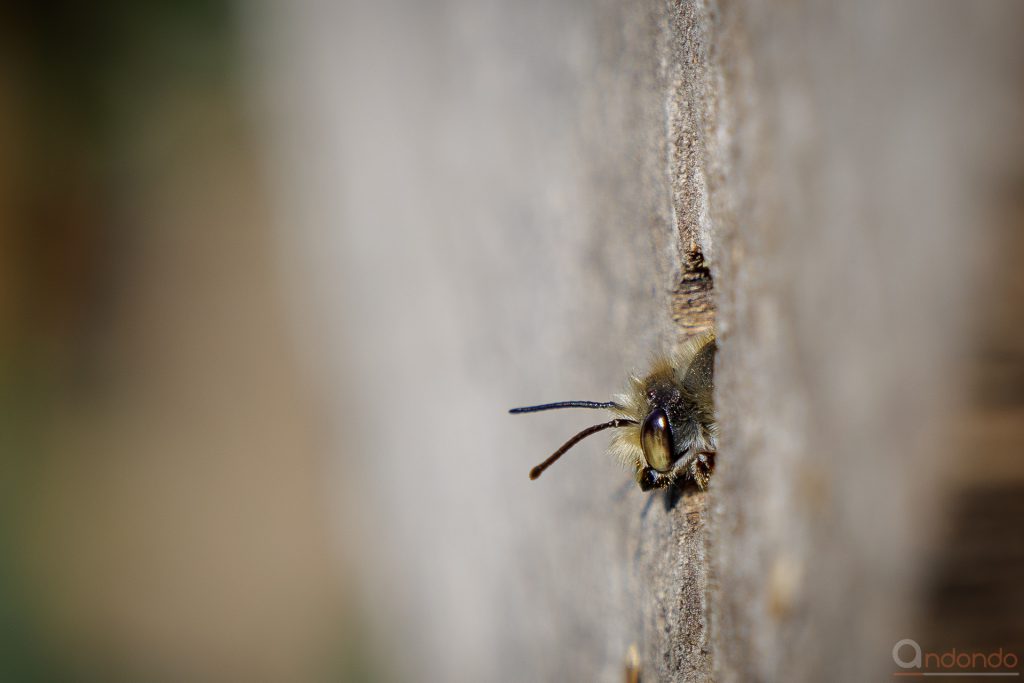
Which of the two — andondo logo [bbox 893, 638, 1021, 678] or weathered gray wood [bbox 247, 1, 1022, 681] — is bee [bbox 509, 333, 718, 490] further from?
andondo logo [bbox 893, 638, 1021, 678]

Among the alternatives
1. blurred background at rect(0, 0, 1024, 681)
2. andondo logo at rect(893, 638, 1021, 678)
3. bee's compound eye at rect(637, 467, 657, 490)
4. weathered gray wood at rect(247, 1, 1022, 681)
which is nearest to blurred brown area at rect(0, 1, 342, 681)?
blurred background at rect(0, 0, 1024, 681)

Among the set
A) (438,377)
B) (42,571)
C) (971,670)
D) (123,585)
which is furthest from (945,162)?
A: (42,571)

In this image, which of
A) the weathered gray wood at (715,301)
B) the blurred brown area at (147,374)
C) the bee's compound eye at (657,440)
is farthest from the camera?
the blurred brown area at (147,374)

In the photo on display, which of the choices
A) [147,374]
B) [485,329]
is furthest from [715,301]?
[147,374]

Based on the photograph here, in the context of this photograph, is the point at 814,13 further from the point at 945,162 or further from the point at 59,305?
the point at 59,305

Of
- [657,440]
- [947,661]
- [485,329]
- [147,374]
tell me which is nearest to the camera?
[947,661]

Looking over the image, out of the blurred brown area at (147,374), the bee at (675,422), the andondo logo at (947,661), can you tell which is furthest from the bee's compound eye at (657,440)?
the blurred brown area at (147,374)

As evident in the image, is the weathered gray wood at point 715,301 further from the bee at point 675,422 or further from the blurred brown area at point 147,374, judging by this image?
the blurred brown area at point 147,374

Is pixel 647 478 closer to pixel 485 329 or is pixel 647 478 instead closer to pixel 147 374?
pixel 485 329
